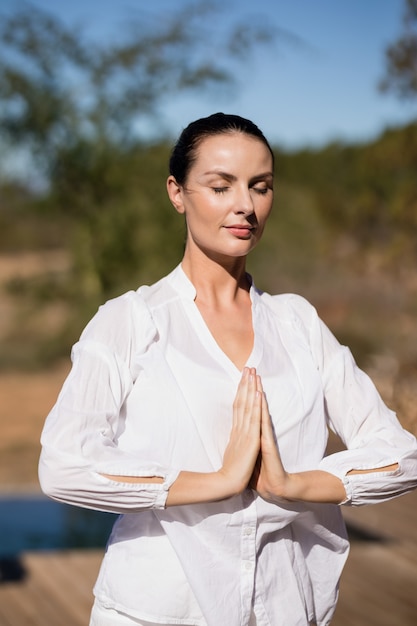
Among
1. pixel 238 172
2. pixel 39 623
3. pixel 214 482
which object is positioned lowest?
pixel 39 623

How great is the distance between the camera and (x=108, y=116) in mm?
9883

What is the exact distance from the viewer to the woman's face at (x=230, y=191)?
1239mm

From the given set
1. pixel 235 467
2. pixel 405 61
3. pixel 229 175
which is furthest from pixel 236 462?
pixel 405 61

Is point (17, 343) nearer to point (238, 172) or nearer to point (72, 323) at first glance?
point (72, 323)

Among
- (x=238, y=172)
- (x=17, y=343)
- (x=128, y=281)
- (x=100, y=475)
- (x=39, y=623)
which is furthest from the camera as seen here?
(x=17, y=343)

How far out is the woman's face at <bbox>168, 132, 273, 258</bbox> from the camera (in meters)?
1.24

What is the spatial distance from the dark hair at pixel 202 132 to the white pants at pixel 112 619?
0.58 meters

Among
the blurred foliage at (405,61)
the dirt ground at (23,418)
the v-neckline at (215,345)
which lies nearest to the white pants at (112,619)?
the v-neckline at (215,345)

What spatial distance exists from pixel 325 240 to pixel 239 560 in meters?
10.9

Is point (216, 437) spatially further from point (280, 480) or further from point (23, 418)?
point (23, 418)

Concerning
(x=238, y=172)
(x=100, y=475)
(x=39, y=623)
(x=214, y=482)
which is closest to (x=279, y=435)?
(x=214, y=482)

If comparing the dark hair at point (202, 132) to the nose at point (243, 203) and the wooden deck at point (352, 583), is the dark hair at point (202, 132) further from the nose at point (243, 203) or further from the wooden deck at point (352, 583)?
the wooden deck at point (352, 583)

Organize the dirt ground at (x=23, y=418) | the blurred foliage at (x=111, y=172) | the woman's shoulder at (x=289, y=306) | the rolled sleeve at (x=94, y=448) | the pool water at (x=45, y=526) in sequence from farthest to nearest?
the blurred foliage at (x=111, y=172) < the dirt ground at (x=23, y=418) < the pool water at (x=45, y=526) < the woman's shoulder at (x=289, y=306) < the rolled sleeve at (x=94, y=448)

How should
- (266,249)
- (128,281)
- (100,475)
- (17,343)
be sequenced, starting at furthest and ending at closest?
1. (17,343)
2. (266,249)
3. (128,281)
4. (100,475)
